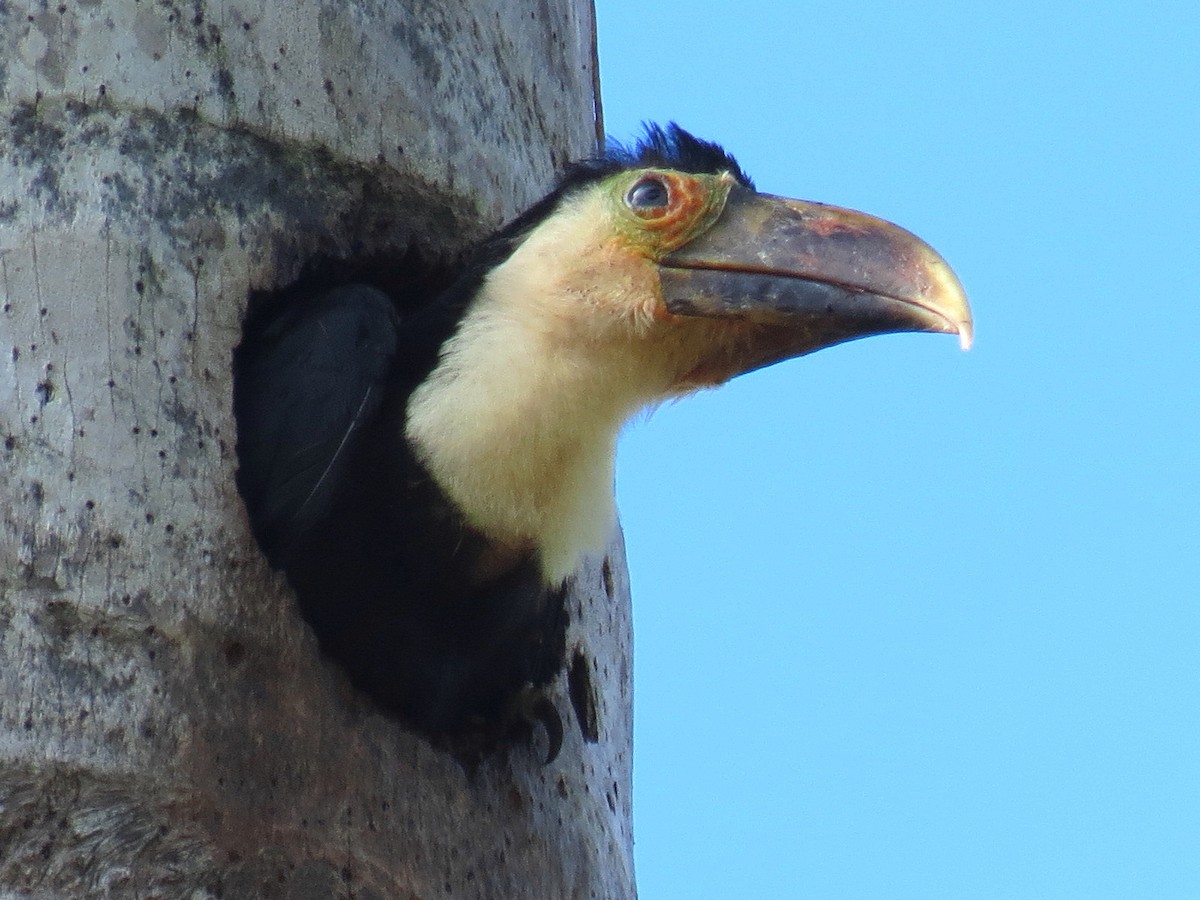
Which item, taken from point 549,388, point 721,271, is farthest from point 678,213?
point 549,388

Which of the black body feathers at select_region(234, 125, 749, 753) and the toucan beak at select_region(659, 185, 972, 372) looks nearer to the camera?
the black body feathers at select_region(234, 125, 749, 753)

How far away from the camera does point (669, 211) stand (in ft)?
15.5

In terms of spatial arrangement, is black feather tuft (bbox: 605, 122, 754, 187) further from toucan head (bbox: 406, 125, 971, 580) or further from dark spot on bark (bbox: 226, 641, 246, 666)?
dark spot on bark (bbox: 226, 641, 246, 666)

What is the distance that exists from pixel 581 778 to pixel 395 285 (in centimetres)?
131

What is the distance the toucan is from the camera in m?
4.30

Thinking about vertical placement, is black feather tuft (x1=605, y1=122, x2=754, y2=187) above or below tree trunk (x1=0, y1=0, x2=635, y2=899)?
above

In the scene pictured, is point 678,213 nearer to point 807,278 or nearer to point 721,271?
point 721,271

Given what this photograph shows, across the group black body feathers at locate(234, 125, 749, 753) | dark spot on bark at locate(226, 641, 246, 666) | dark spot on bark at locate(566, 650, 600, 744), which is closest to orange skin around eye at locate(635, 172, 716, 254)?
black body feathers at locate(234, 125, 749, 753)

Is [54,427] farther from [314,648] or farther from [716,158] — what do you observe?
[716,158]

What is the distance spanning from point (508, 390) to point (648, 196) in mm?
651

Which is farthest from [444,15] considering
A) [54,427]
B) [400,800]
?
[400,800]

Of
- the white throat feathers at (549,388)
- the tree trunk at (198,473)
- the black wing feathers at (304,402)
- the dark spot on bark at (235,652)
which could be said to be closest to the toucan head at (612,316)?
the white throat feathers at (549,388)

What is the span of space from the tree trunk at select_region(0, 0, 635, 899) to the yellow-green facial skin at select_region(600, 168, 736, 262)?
0.38 meters

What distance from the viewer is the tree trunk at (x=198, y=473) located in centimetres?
363
